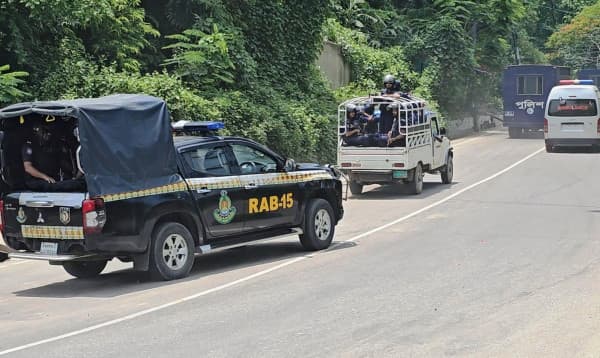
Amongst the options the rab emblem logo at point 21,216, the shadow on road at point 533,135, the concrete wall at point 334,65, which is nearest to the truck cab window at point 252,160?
the rab emblem logo at point 21,216

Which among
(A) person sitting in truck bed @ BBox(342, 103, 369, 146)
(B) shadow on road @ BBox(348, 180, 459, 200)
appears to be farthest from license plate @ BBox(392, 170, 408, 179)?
(A) person sitting in truck bed @ BBox(342, 103, 369, 146)

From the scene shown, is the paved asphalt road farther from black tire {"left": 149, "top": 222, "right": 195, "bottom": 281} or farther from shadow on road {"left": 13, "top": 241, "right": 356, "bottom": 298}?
black tire {"left": 149, "top": 222, "right": 195, "bottom": 281}

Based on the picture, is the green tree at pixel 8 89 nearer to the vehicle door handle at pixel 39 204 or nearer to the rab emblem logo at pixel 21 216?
the rab emblem logo at pixel 21 216

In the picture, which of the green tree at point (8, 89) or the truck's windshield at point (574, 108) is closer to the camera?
the green tree at point (8, 89)

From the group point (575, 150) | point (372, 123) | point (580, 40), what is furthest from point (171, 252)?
point (580, 40)

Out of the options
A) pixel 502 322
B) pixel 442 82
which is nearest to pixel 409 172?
pixel 502 322

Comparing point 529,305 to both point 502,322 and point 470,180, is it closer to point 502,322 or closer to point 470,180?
point 502,322

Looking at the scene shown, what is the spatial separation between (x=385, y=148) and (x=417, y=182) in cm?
122

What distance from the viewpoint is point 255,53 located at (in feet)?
91.3

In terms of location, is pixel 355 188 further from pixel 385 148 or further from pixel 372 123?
pixel 372 123

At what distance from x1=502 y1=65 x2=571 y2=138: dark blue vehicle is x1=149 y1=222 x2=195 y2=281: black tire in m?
32.1

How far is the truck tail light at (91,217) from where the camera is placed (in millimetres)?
10320

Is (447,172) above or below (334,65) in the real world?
below

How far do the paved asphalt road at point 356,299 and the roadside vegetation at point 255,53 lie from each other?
6893 mm
